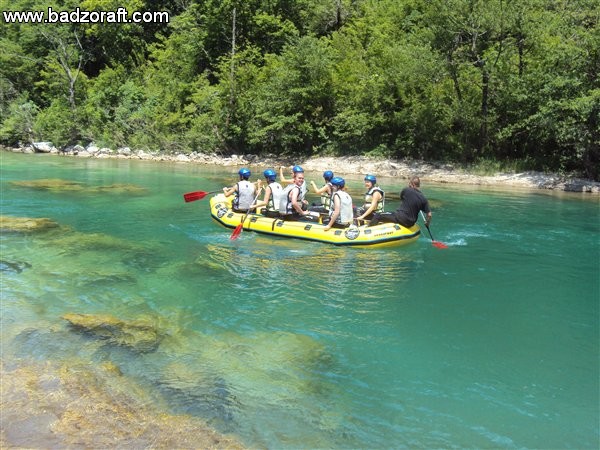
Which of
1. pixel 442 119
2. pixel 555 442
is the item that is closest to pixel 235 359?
pixel 555 442

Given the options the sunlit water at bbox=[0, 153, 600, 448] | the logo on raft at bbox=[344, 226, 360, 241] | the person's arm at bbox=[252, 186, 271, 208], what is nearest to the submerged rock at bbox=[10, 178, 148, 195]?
the sunlit water at bbox=[0, 153, 600, 448]

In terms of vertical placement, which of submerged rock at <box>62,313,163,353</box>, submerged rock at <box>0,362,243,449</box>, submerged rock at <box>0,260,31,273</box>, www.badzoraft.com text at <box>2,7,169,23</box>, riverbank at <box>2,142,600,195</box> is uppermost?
www.badzoraft.com text at <box>2,7,169,23</box>

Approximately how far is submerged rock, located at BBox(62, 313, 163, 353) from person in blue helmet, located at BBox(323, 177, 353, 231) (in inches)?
198

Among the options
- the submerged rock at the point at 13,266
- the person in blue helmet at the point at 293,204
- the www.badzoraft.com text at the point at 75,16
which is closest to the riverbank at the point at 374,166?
the www.badzoraft.com text at the point at 75,16

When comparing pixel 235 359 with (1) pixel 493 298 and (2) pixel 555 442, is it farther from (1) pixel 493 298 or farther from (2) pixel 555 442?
(1) pixel 493 298

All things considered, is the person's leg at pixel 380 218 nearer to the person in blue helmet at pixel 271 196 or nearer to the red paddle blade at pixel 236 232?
the person in blue helmet at pixel 271 196

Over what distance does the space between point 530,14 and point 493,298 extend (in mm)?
18654

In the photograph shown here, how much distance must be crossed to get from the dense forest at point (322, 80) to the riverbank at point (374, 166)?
0.83 m

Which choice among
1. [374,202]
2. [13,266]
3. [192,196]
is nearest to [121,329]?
[13,266]

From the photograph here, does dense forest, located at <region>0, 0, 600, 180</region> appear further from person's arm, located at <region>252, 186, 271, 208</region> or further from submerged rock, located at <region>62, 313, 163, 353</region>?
submerged rock, located at <region>62, 313, 163, 353</region>

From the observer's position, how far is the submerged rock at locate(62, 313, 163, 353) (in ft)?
19.5

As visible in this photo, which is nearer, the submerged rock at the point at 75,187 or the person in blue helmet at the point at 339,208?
the person in blue helmet at the point at 339,208

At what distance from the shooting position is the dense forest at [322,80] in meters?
22.1

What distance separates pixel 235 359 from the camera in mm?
5727
